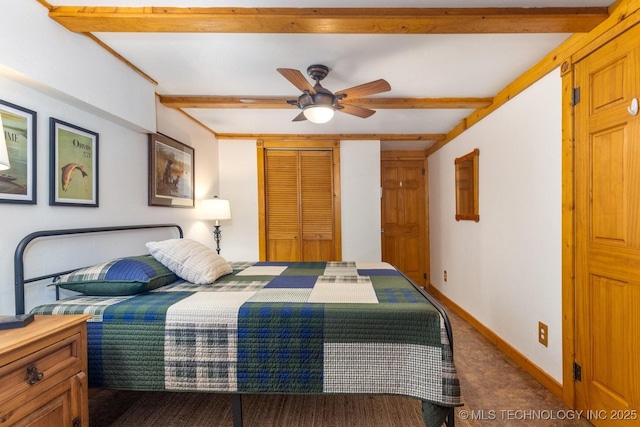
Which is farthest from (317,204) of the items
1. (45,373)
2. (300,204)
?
(45,373)

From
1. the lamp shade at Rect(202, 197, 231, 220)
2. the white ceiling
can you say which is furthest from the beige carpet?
the white ceiling

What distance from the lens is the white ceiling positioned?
1508 millimetres

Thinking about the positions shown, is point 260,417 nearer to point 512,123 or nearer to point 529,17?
point 529,17

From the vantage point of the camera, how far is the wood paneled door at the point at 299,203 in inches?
157

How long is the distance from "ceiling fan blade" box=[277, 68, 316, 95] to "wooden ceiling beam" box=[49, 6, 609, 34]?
0.72ft

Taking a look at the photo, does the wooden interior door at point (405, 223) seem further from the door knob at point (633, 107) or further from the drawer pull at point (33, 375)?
the drawer pull at point (33, 375)

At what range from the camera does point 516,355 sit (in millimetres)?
2264

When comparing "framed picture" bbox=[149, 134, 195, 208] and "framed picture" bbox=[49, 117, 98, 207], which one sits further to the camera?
"framed picture" bbox=[149, 134, 195, 208]

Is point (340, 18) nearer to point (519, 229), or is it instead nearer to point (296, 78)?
point (296, 78)

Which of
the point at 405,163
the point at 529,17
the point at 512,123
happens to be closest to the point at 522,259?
the point at 512,123

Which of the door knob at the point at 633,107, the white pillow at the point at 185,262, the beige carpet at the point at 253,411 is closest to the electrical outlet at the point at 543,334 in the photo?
the beige carpet at the point at 253,411

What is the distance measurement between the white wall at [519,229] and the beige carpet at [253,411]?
101cm

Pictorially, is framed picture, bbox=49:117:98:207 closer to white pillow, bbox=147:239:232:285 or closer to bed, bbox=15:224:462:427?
bed, bbox=15:224:462:427

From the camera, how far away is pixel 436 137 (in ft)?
12.6
